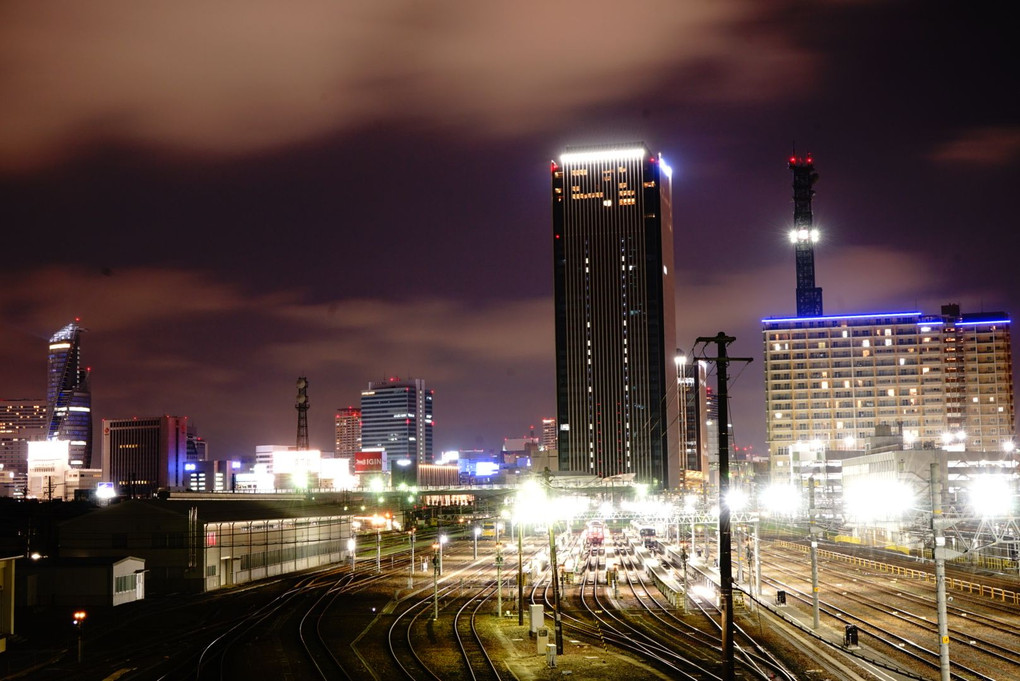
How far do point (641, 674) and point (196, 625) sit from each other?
28309 millimetres

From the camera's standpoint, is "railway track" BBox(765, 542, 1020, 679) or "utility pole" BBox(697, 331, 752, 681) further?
"railway track" BBox(765, 542, 1020, 679)

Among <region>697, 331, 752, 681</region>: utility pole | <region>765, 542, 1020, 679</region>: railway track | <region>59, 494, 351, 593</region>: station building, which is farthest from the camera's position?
<region>59, 494, 351, 593</region>: station building

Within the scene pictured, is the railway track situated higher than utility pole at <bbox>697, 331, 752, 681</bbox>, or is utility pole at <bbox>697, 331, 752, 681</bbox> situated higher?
utility pole at <bbox>697, 331, 752, 681</bbox>

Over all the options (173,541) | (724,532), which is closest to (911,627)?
(724,532)

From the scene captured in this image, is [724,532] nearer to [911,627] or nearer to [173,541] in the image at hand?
[911,627]

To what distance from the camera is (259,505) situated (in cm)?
9938

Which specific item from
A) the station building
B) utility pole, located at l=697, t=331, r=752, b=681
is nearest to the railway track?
utility pole, located at l=697, t=331, r=752, b=681

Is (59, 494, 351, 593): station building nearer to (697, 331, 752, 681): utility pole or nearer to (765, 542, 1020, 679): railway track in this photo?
(765, 542, 1020, 679): railway track

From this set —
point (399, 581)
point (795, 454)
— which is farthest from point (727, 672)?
point (795, 454)

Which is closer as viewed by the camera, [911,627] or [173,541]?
[911,627]

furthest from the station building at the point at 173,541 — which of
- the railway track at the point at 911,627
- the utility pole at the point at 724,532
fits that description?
the utility pole at the point at 724,532

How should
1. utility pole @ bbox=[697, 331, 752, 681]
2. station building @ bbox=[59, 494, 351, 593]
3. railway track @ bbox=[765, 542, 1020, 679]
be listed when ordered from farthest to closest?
1. station building @ bbox=[59, 494, 351, 593]
2. railway track @ bbox=[765, 542, 1020, 679]
3. utility pole @ bbox=[697, 331, 752, 681]

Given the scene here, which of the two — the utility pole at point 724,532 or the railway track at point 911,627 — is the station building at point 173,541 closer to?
the railway track at point 911,627

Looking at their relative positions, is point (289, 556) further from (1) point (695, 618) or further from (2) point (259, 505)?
(1) point (695, 618)
